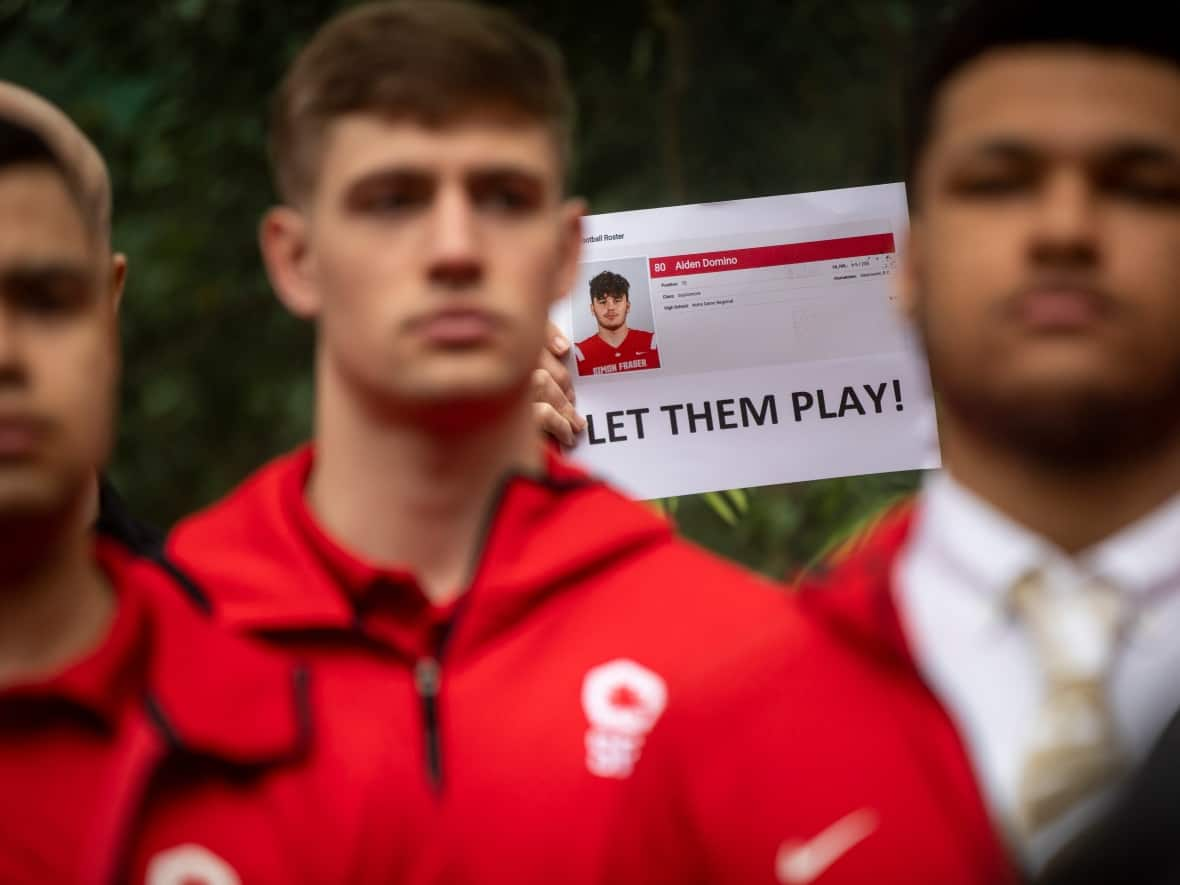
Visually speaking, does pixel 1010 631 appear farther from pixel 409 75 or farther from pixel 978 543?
pixel 409 75

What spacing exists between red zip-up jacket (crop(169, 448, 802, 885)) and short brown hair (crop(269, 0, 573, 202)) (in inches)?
9.2

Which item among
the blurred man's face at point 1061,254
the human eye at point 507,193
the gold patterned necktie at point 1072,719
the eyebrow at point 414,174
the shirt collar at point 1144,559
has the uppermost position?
the eyebrow at point 414,174

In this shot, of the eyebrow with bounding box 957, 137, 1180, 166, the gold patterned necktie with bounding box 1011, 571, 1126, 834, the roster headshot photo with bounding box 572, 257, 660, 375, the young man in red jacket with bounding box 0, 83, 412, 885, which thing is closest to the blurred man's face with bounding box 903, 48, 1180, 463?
the eyebrow with bounding box 957, 137, 1180, 166

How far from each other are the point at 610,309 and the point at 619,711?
16.1 inches

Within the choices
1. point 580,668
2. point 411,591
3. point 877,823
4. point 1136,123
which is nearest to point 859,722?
point 877,823

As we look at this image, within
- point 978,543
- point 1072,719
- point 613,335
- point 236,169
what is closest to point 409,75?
point 613,335

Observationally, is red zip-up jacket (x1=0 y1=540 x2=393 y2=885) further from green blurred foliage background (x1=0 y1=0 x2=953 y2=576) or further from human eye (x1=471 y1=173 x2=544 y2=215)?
green blurred foliage background (x1=0 y1=0 x2=953 y2=576)

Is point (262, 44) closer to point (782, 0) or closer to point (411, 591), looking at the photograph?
point (782, 0)

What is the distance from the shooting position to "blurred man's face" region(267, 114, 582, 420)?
1071 millimetres

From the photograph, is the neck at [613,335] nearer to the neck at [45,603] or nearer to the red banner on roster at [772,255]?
the red banner on roster at [772,255]

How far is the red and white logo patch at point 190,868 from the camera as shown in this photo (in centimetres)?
102

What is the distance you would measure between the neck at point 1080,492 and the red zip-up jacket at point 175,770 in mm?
449

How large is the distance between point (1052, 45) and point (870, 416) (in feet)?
1.26

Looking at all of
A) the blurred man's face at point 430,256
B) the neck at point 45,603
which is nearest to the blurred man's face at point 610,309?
the blurred man's face at point 430,256
